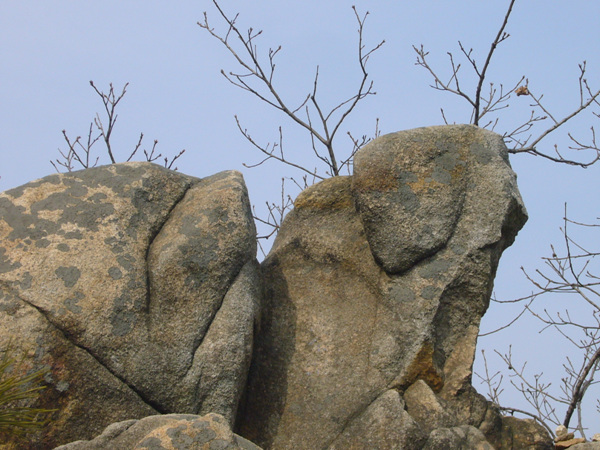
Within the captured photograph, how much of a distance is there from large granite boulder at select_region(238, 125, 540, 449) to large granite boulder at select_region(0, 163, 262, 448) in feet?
1.43

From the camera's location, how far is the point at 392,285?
15.2 feet

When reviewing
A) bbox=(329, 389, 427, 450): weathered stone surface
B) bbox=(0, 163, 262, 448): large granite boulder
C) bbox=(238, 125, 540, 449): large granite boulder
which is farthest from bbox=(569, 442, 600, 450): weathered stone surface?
bbox=(0, 163, 262, 448): large granite boulder

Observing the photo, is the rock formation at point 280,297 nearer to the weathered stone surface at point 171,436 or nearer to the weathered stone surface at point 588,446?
the weathered stone surface at point 588,446

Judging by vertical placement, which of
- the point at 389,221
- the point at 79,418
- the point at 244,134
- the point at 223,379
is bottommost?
the point at 79,418

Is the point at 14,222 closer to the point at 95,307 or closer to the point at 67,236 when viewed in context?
the point at 67,236

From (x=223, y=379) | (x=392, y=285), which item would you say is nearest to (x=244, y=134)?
(x=392, y=285)

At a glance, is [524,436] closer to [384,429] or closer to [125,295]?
[384,429]

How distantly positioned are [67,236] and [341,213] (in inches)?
72.1

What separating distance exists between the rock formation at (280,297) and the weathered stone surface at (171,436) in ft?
2.34

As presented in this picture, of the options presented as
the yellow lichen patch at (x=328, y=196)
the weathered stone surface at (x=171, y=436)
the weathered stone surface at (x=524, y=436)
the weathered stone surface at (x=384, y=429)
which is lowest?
the weathered stone surface at (x=171, y=436)

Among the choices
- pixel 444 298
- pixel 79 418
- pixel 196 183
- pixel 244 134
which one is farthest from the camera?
pixel 244 134

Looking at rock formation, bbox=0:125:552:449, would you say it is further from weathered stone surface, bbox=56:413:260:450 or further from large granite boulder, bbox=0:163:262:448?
weathered stone surface, bbox=56:413:260:450

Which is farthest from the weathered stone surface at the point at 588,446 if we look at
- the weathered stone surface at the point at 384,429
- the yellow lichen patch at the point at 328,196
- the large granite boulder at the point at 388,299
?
the yellow lichen patch at the point at 328,196

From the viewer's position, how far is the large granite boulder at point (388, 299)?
168 inches
